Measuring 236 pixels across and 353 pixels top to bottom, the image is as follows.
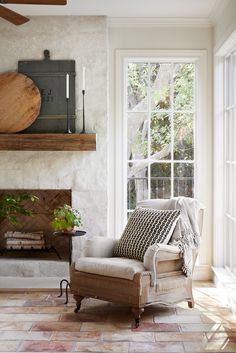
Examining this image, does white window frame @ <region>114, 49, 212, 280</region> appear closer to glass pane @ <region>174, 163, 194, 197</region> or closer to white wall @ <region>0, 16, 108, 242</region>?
glass pane @ <region>174, 163, 194, 197</region>

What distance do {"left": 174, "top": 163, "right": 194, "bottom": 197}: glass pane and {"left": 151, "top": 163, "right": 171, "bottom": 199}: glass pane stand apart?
8 centimetres

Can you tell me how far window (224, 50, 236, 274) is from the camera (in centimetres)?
541

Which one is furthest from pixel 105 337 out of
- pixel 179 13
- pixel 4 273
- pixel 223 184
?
pixel 179 13

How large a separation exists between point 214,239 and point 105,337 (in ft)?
7.12

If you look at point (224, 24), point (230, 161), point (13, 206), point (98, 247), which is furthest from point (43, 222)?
point (224, 24)

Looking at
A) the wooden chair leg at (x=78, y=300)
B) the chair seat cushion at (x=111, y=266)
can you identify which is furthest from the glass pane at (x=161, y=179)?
the wooden chair leg at (x=78, y=300)

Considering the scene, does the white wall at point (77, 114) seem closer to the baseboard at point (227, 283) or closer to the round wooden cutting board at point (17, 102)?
the round wooden cutting board at point (17, 102)

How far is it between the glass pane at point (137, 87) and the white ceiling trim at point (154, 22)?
0.41 metres

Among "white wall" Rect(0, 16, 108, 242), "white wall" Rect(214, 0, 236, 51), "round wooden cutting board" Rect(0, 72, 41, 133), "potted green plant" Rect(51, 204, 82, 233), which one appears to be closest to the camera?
"white wall" Rect(214, 0, 236, 51)

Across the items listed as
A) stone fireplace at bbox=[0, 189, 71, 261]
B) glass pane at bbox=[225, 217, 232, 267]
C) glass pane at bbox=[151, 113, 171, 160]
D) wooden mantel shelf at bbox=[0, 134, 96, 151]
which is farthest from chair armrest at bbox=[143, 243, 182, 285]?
stone fireplace at bbox=[0, 189, 71, 261]

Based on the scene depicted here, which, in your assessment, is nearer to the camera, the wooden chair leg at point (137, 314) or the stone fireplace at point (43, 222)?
the wooden chair leg at point (137, 314)

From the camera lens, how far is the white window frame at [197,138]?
5914 millimetres

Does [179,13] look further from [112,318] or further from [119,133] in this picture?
[112,318]

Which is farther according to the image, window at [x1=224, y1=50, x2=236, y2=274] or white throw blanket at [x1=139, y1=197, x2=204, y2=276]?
window at [x1=224, y1=50, x2=236, y2=274]
